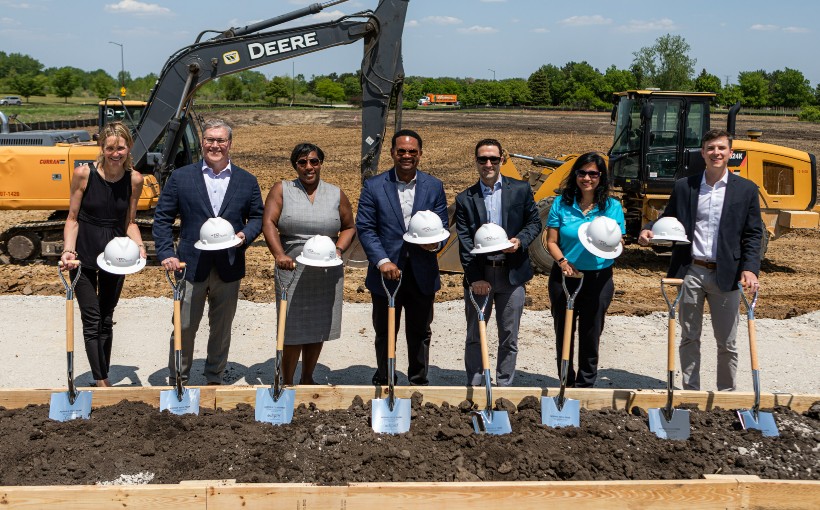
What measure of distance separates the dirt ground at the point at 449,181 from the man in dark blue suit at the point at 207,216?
3767mm

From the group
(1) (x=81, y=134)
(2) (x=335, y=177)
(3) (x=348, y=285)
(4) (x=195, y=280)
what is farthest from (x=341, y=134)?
(4) (x=195, y=280)

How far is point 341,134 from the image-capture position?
3778cm

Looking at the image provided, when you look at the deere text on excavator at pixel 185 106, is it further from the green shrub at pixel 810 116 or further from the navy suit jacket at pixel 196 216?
the green shrub at pixel 810 116

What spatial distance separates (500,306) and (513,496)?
1.72m

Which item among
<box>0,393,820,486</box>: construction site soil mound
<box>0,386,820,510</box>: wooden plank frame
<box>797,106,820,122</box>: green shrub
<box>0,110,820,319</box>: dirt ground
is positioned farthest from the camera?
<box>797,106,820,122</box>: green shrub

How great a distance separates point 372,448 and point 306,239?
153cm

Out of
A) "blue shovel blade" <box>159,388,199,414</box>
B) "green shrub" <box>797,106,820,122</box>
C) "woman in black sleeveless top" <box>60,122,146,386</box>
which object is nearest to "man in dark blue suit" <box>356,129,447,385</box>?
"blue shovel blade" <box>159,388,199,414</box>

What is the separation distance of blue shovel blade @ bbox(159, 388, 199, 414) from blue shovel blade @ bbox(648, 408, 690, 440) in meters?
2.81

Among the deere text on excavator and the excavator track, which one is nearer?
the deere text on excavator

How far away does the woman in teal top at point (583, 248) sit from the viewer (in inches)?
207

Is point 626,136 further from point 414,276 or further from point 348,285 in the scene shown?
point 414,276

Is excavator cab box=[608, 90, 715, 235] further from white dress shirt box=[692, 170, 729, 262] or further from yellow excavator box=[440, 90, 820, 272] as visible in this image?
white dress shirt box=[692, 170, 729, 262]

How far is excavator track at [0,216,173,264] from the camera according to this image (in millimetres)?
11000

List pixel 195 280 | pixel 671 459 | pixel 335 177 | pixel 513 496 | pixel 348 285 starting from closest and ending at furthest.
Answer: pixel 513 496
pixel 671 459
pixel 195 280
pixel 348 285
pixel 335 177
